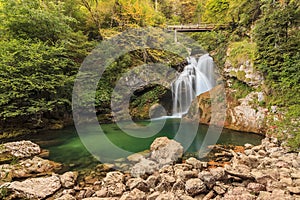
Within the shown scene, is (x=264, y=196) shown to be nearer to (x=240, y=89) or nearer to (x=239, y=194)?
(x=239, y=194)

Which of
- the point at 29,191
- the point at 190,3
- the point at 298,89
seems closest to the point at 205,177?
the point at 29,191

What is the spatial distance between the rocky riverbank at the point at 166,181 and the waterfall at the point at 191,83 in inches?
321

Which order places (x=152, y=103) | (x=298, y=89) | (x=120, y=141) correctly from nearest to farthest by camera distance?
(x=298, y=89) < (x=120, y=141) < (x=152, y=103)

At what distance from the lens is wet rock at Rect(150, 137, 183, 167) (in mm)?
5962

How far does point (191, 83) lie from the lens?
14383 mm

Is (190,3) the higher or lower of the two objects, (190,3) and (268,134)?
the higher

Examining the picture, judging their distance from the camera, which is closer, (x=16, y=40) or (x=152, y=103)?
(x=16, y=40)

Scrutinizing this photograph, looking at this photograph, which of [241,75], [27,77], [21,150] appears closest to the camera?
[21,150]

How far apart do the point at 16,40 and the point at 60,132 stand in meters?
5.08

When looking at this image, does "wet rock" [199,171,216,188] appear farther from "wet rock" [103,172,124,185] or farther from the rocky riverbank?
"wet rock" [103,172,124,185]

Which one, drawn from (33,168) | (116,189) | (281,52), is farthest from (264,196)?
(281,52)

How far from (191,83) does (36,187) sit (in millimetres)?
11907

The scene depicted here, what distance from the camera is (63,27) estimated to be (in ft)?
36.3

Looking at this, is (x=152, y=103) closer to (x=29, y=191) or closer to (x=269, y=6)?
(x=269, y=6)
